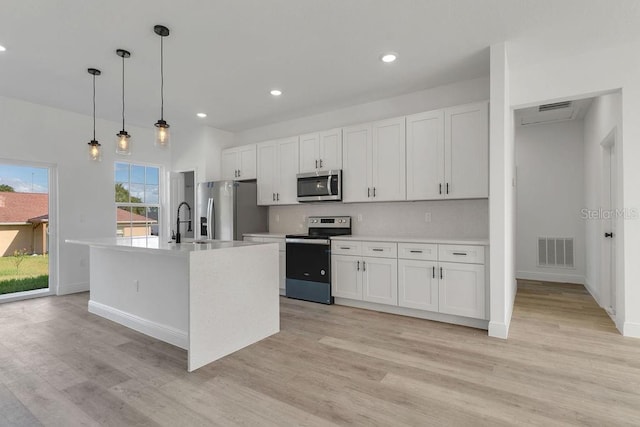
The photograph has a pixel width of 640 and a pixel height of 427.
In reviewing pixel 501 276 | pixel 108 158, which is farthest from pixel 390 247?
pixel 108 158

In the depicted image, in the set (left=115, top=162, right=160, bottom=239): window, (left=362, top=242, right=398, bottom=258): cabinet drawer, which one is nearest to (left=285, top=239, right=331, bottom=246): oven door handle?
(left=362, top=242, right=398, bottom=258): cabinet drawer

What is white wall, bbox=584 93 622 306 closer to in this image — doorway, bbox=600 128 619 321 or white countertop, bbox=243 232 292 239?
doorway, bbox=600 128 619 321

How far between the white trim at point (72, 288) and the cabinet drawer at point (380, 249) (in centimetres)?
443

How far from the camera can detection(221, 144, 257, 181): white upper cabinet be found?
5488mm

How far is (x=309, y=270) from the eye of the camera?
14.7 ft

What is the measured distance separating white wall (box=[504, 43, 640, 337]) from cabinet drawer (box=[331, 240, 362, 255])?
6.02 ft

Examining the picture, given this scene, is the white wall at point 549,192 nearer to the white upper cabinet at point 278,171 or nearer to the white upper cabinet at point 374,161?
the white upper cabinet at point 374,161

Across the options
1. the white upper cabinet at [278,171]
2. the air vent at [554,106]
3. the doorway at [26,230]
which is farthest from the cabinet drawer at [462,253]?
the doorway at [26,230]

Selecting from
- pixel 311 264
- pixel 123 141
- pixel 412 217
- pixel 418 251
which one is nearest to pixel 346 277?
pixel 311 264

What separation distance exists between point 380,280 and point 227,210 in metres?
2.62

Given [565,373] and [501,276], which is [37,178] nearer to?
[501,276]

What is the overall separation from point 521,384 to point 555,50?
3.00 metres

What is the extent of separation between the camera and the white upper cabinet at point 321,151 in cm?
460

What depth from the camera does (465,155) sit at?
365 centimetres
